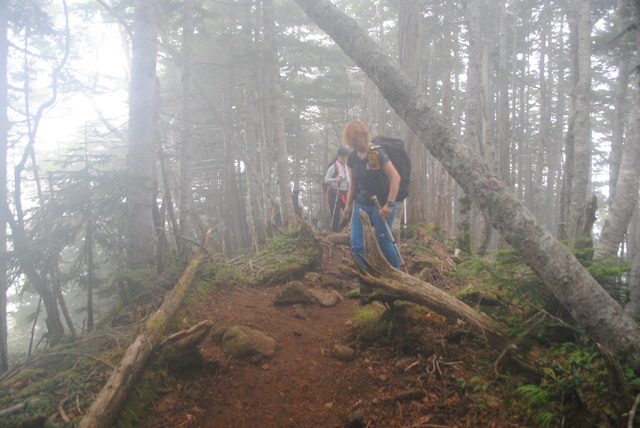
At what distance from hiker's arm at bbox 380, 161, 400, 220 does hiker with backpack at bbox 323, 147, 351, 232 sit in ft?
12.6

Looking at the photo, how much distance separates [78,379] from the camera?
321 centimetres

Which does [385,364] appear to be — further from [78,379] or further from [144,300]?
[144,300]

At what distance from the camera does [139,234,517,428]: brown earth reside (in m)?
2.43

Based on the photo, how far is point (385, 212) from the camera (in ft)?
15.4

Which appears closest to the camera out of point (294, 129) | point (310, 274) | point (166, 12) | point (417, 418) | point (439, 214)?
point (417, 418)

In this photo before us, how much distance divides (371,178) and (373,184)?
9 cm

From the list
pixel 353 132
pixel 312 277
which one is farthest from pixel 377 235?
pixel 312 277

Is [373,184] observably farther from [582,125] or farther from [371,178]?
[582,125]

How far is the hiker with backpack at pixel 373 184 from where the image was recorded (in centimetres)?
471

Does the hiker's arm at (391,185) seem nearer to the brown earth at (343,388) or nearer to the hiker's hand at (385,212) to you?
the hiker's hand at (385,212)

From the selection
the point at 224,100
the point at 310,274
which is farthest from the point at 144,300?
the point at 224,100

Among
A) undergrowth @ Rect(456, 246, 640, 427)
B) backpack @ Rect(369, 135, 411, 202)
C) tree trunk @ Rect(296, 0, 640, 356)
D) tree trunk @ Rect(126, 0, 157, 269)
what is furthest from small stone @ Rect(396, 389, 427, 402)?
tree trunk @ Rect(126, 0, 157, 269)

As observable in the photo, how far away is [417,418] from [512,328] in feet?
3.79

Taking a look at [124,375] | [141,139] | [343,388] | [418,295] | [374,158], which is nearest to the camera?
[124,375]
